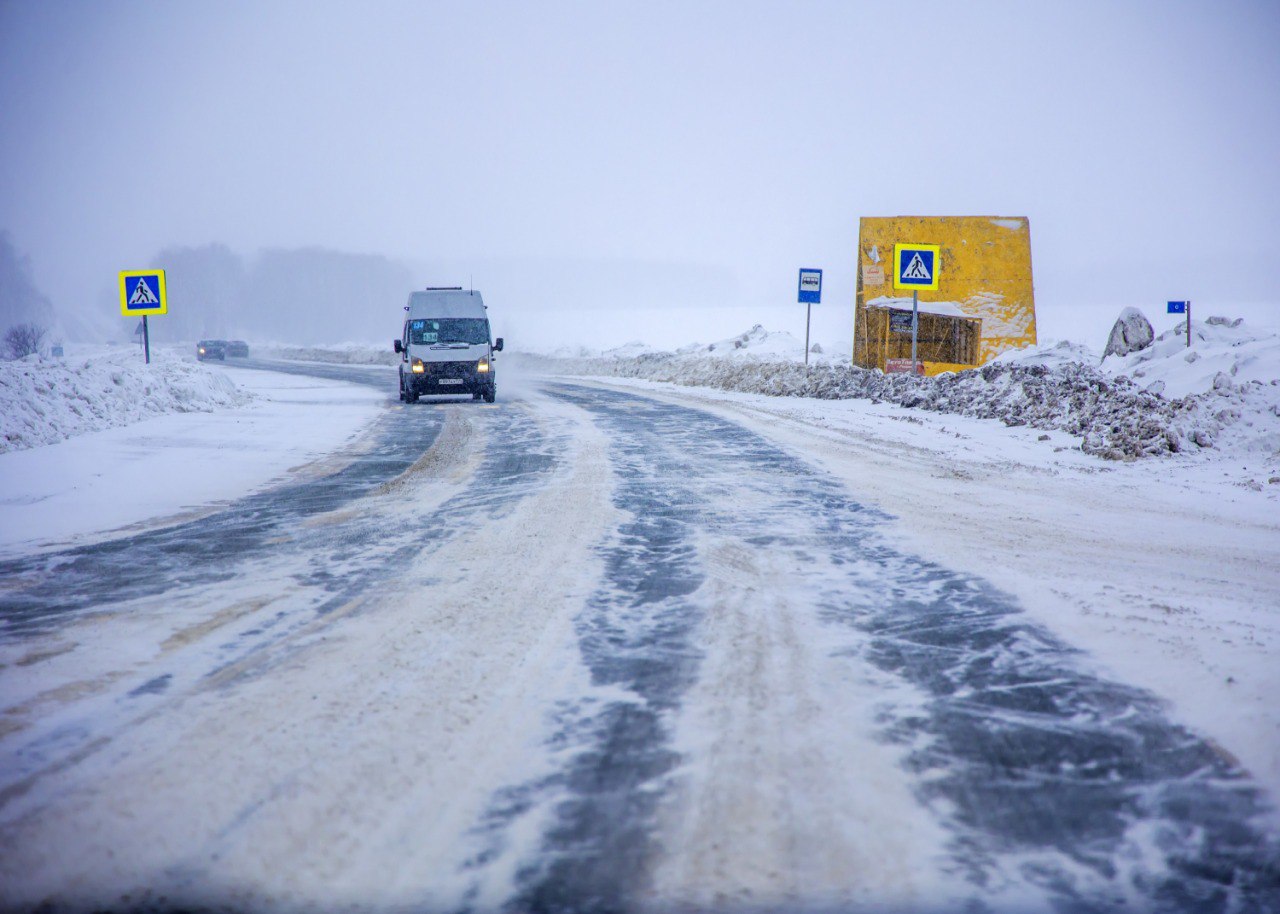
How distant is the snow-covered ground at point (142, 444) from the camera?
7129 millimetres

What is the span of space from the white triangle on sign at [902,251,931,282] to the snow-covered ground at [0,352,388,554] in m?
11.6

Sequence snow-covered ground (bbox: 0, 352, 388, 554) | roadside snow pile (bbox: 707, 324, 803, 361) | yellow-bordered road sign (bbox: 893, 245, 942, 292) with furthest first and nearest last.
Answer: roadside snow pile (bbox: 707, 324, 803, 361)
yellow-bordered road sign (bbox: 893, 245, 942, 292)
snow-covered ground (bbox: 0, 352, 388, 554)

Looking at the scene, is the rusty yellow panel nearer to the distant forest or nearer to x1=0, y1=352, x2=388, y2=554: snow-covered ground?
x1=0, y1=352, x2=388, y2=554: snow-covered ground

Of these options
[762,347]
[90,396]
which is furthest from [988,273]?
[90,396]

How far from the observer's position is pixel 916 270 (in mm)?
18250

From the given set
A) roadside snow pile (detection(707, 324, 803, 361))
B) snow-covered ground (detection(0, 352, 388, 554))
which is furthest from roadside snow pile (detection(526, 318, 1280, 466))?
snow-covered ground (detection(0, 352, 388, 554))

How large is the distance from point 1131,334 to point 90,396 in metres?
19.8

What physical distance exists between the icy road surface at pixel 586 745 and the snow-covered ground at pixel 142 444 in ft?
6.99

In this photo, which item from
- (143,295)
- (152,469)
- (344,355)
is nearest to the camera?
(152,469)

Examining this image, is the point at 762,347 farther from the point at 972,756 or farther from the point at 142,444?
the point at 972,756

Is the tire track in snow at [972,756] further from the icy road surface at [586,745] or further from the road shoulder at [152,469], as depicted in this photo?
the road shoulder at [152,469]

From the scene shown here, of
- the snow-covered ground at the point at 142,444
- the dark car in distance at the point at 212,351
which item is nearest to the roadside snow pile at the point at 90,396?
the snow-covered ground at the point at 142,444

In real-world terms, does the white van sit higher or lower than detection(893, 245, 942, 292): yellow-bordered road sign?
lower

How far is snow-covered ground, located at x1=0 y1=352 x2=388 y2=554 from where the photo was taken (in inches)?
281
